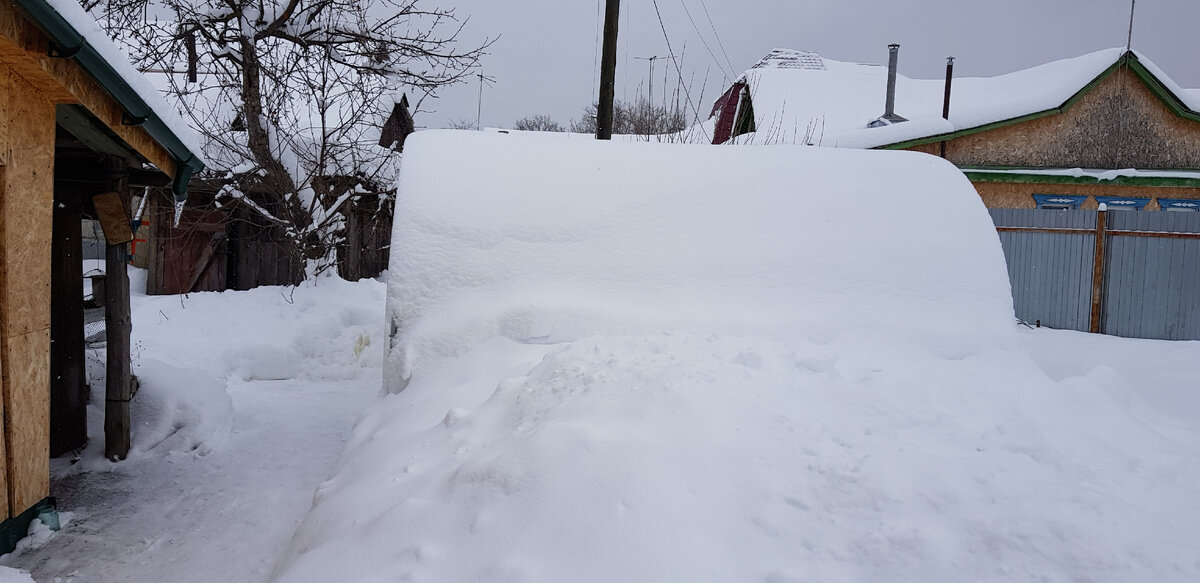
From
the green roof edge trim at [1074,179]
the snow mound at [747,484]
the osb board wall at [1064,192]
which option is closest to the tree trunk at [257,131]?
the snow mound at [747,484]

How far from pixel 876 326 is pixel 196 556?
3938mm

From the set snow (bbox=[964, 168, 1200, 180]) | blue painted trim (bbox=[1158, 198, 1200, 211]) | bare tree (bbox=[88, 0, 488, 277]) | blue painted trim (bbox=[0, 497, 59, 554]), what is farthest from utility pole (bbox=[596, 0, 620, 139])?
blue painted trim (bbox=[1158, 198, 1200, 211])

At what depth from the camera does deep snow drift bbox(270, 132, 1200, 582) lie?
2.21m

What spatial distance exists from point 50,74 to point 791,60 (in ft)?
71.5

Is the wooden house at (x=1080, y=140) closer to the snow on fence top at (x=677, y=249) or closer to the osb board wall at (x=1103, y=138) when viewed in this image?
the osb board wall at (x=1103, y=138)

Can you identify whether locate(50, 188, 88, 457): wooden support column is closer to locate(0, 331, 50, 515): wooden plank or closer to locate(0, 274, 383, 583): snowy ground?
locate(0, 274, 383, 583): snowy ground

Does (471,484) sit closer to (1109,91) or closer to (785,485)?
(785,485)

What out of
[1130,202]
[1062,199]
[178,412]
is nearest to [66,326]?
[178,412]

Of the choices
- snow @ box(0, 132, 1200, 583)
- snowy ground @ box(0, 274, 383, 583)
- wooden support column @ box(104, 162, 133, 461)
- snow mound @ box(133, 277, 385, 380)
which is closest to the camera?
snow @ box(0, 132, 1200, 583)

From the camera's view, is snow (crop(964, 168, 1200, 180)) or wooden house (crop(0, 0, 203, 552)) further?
snow (crop(964, 168, 1200, 180))

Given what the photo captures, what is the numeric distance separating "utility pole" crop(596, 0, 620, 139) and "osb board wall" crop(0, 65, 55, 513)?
6.80m

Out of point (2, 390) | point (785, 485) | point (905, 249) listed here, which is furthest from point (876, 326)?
point (2, 390)

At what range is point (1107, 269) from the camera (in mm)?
9969

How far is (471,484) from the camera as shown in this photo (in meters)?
2.59
